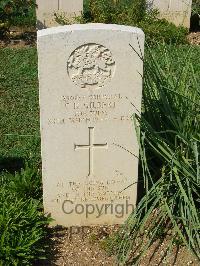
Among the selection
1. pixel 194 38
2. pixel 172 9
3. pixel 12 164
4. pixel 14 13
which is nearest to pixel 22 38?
pixel 14 13

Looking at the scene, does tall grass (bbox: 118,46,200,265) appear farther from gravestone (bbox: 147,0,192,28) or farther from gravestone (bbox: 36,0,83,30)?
gravestone (bbox: 147,0,192,28)

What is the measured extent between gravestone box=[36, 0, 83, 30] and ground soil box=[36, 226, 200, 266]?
4.99m

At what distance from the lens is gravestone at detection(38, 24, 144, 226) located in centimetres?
338

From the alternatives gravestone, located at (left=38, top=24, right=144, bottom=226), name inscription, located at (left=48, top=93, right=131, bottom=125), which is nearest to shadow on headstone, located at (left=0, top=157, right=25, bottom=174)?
gravestone, located at (left=38, top=24, right=144, bottom=226)

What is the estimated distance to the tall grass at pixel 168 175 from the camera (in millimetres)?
3557

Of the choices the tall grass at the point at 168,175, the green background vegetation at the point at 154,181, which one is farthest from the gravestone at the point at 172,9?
the tall grass at the point at 168,175

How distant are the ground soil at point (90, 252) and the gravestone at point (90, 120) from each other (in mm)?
116

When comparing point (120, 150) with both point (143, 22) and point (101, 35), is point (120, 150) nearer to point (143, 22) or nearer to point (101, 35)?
point (101, 35)

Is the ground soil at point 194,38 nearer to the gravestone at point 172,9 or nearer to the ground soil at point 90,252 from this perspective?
the gravestone at point 172,9

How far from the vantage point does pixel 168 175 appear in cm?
381

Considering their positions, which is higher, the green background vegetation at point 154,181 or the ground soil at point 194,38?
the ground soil at point 194,38

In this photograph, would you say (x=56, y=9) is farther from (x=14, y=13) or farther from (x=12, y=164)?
(x=12, y=164)

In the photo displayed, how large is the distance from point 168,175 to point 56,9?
16.8 ft

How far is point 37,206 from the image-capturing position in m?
3.92
